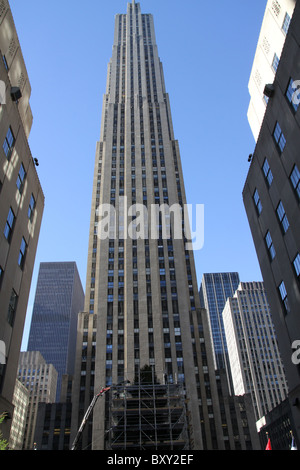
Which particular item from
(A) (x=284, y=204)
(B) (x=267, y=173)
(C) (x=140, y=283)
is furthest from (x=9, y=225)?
(C) (x=140, y=283)

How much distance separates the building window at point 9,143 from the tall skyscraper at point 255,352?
144 metres

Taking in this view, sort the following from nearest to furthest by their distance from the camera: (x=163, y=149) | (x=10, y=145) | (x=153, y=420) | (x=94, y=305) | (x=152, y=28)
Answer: (x=10, y=145)
(x=153, y=420)
(x=94, y=305)
(x=163, y=149)
(x=152, y=28)

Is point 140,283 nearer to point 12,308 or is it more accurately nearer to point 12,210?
point 12,308

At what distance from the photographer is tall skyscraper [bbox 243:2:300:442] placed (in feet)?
80.6

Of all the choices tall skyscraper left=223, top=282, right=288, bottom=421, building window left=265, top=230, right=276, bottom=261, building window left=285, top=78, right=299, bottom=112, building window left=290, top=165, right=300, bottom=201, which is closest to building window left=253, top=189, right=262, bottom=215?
building window left=265, top=230, right=276, bottom=261

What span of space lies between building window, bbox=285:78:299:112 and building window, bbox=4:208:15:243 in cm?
2186

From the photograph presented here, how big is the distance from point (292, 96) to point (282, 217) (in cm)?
858

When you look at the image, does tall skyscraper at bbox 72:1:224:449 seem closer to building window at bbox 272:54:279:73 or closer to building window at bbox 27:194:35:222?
building window at bbox 27:194:35:222

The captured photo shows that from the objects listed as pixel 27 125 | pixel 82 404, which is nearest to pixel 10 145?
pixel 27 125

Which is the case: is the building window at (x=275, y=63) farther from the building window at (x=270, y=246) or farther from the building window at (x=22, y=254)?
the building window at (x=22, y=254)

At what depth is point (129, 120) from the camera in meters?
101

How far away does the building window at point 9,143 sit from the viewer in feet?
87.5
